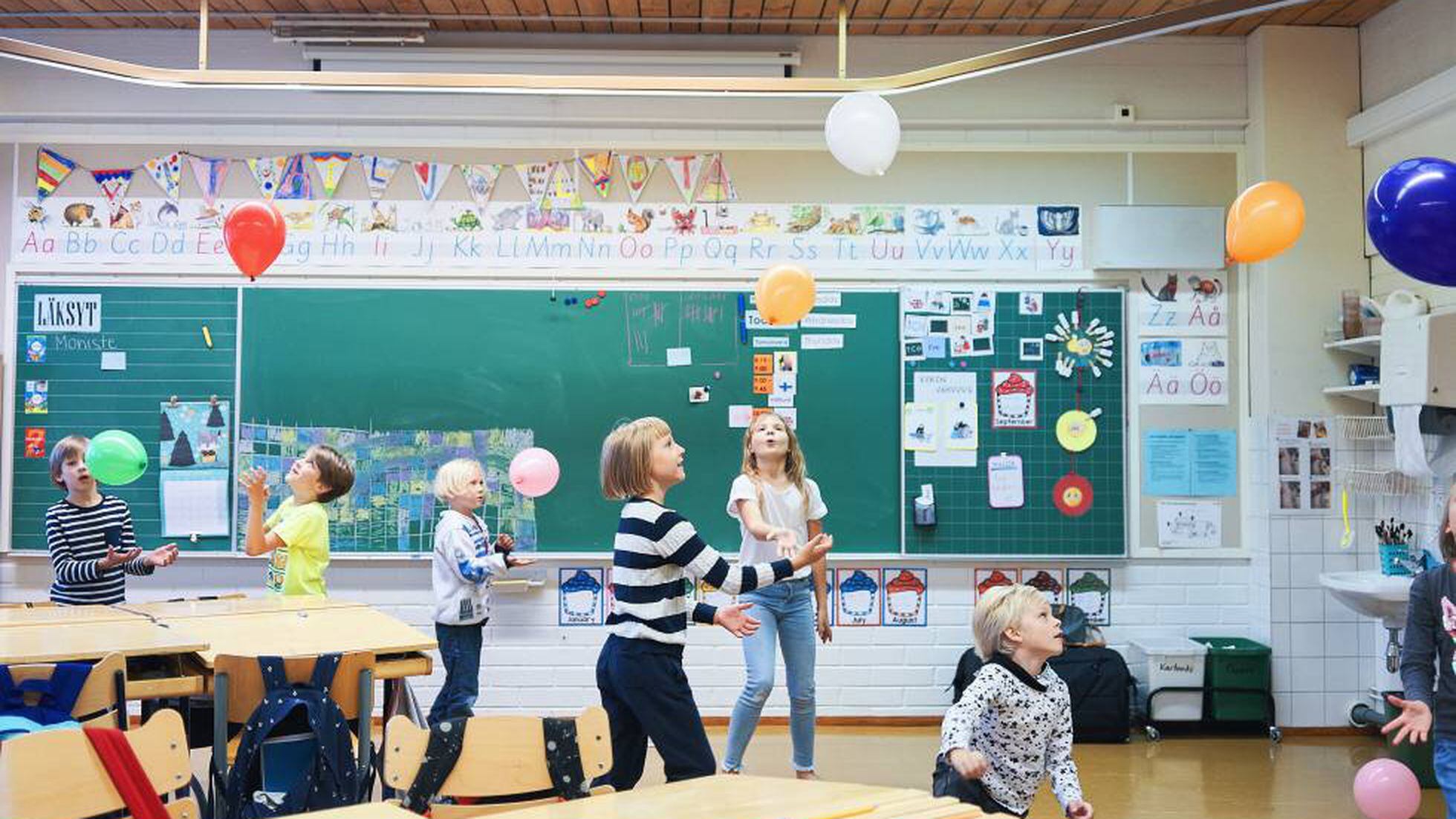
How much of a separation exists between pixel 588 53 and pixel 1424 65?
12.5 ft

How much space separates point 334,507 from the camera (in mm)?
6078

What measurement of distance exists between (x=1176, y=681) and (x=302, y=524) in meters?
3.99

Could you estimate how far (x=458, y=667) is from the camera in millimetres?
4797

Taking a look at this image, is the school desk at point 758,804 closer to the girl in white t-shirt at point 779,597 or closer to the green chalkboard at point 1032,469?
the girl in white t-shirt at point 779,597

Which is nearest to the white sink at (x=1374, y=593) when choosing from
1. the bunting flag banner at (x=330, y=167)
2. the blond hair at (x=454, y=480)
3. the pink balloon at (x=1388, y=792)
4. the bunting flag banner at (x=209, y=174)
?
the pink balloon at (x=1388, y=792)

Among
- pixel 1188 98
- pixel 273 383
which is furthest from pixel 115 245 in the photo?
pixel 1188 98

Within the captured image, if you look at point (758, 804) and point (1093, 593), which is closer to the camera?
point (758, 804)

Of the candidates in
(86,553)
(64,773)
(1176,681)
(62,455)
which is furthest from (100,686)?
(1176,681)

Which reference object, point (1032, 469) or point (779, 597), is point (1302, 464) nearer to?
point (1032, 469)

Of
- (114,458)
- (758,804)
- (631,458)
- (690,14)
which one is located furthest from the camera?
(690,14)

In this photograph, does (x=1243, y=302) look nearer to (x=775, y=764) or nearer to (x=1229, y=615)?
(x=1229, y=615)

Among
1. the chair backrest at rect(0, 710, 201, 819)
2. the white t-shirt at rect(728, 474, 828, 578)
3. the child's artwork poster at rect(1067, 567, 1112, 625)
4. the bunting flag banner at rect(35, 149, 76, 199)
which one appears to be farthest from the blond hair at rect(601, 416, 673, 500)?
the bunting flag banner at rect(35, 149, 76, 199)

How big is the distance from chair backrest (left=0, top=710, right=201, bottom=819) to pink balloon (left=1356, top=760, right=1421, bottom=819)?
354cm

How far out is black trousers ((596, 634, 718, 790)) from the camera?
3.36 meters
